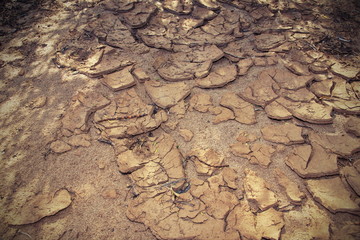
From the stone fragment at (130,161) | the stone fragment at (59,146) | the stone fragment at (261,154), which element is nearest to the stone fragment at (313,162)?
the stone fragment at (261,154)

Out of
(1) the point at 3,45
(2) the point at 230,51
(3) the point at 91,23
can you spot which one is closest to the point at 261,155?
(2) the point at 230,51

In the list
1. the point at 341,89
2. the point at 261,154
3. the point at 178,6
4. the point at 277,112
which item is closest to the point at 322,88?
the point at 341,89

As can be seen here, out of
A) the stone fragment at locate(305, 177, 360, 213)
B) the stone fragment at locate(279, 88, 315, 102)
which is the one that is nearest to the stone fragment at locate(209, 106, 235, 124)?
the stone fragment at locate(279, 88, 315, 102)

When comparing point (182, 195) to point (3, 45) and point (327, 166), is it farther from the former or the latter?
point (3, 45)

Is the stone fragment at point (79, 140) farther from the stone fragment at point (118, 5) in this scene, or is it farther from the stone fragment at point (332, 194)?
the stone fragment at point (118, 5)

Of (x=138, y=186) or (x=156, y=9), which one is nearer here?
(x=138, y=186)
